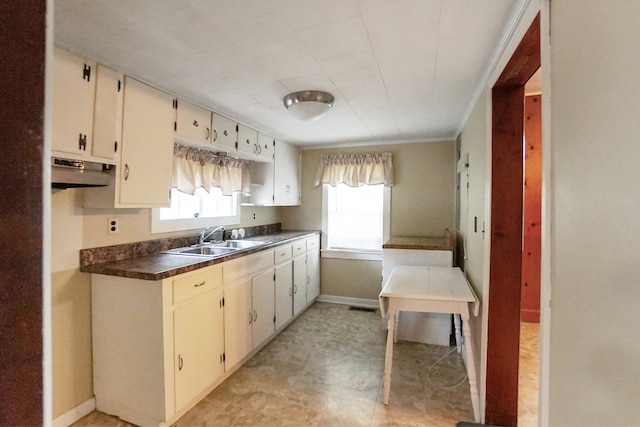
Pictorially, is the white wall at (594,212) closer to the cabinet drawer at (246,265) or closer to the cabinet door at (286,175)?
the cabinet drawer at (246,265)

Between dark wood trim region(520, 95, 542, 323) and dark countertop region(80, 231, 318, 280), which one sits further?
dark wood trim region(520, 95, 542, 323)

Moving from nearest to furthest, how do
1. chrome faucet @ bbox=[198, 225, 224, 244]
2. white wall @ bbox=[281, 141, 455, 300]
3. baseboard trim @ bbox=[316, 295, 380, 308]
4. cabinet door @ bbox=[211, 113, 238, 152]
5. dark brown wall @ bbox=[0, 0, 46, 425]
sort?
dark brown wall @ bbox=[0, 0, 46, 425] → cabinet door @ bbox=[211, 113, 238, 152] → chrome faucet @ bbox=[198, 225, 224, 244] → white wall @ bbox=[281, 141, 455, 300] → baseboard trim @ bbox=[316, 295, 380, 308]

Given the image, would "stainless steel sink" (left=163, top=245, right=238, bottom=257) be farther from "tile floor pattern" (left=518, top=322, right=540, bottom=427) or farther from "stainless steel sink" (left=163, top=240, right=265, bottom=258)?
"tile floor pattern" (left=518, top=322, right=540, bottom=427)

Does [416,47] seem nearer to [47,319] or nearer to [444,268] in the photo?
[47,319]

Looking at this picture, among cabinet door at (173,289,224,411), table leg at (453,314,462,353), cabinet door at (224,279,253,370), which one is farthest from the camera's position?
table leg at (453,314,462,353)

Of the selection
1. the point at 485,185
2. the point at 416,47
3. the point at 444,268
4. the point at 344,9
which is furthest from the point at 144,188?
the point at 444,268

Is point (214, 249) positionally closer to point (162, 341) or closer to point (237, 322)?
point (237, 322)

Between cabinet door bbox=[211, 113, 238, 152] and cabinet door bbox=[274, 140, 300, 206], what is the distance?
2.68ft

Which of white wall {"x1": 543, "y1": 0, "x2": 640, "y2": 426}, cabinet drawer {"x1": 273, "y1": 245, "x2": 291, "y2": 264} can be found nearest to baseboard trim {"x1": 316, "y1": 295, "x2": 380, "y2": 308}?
cabinet drawer {"x1": 273, "y1": 245, "x2": 291, "y2": 264}

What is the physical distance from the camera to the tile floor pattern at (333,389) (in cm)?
185

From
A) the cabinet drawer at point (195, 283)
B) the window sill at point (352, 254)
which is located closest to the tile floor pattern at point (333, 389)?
the cabinet drawer at point (195, 283)

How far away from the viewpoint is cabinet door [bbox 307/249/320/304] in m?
3.77

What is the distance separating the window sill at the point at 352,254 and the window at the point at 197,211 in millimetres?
1349

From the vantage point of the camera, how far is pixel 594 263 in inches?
28.0
